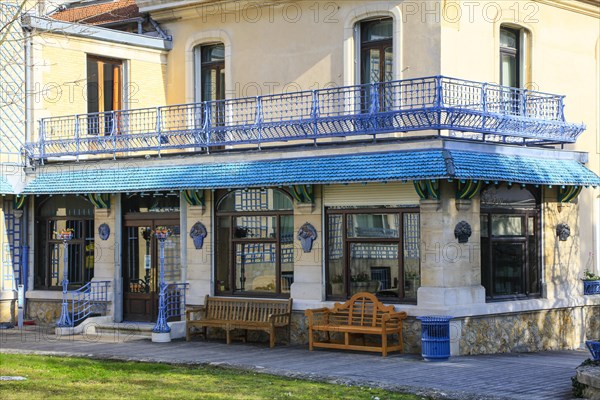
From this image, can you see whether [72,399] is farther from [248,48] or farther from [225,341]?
[248,48]

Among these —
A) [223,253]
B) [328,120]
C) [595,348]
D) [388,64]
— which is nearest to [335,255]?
[328,120]

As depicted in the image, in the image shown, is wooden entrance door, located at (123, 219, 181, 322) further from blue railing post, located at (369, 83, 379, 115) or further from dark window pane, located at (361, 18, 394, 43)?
blue railing post, located at (369, 83, 379, 115)

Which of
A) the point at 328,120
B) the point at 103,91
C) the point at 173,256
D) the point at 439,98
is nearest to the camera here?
the point at 439,98

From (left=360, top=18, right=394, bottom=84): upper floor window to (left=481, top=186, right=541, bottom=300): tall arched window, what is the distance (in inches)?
132

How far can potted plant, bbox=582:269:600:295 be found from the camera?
23.2m

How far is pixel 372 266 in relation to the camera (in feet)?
67.7

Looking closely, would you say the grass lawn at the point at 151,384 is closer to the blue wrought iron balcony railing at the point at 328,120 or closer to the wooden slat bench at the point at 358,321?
the wooden slat bench at the point at 358,321

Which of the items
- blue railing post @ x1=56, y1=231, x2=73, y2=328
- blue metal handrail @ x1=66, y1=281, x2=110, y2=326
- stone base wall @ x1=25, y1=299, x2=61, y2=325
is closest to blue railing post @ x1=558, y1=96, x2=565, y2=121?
blue metal handrail @ x1=66, y1=281, x2=110, y2=326

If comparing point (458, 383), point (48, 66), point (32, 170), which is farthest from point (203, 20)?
point (458, 383)

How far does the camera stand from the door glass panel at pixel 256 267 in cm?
2212

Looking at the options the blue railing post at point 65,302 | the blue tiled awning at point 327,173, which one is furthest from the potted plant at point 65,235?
the blue tiled awning at point 327,173

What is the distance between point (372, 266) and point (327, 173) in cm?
208

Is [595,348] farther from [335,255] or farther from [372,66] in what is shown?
[372,66]

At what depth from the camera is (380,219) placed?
807 inches
